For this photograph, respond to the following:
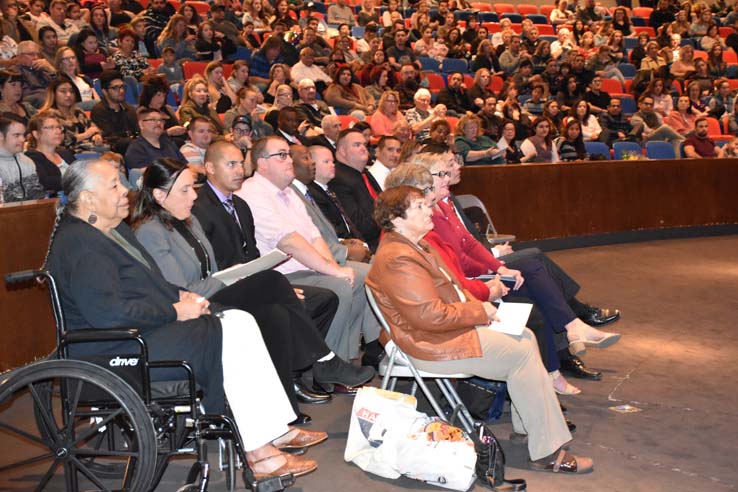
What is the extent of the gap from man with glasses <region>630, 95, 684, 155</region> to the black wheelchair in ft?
31.5

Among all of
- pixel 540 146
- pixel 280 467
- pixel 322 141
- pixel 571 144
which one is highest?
pixel 322 141

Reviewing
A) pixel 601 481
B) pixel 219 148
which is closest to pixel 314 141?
pixel 219 148

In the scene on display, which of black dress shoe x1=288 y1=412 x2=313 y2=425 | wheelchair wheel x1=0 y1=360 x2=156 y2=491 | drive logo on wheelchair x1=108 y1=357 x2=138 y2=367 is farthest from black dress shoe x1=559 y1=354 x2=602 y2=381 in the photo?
drive logo on wheelchair x1=108 y1=357 x2=138 y2=367

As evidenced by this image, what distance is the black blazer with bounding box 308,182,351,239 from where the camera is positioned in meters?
5.37

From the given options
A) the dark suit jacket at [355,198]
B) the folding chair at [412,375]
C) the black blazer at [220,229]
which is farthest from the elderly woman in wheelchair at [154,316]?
the dark suit jacket at [355,198]

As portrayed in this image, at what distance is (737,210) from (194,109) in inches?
251

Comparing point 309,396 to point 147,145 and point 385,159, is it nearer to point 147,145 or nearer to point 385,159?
point 385,159

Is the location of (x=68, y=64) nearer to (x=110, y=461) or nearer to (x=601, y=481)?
(x=110, y=461)

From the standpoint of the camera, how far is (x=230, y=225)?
14.6 feet

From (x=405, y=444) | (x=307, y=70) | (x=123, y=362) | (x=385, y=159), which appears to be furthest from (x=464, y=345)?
(x=307, y=70)

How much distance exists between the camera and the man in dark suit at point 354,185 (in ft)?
18.7

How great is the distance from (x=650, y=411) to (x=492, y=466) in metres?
1.15

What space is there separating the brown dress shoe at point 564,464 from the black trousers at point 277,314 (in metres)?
0.99

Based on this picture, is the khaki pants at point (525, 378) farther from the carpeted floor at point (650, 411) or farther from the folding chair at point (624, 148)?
the folding chair at point (624, 148)
